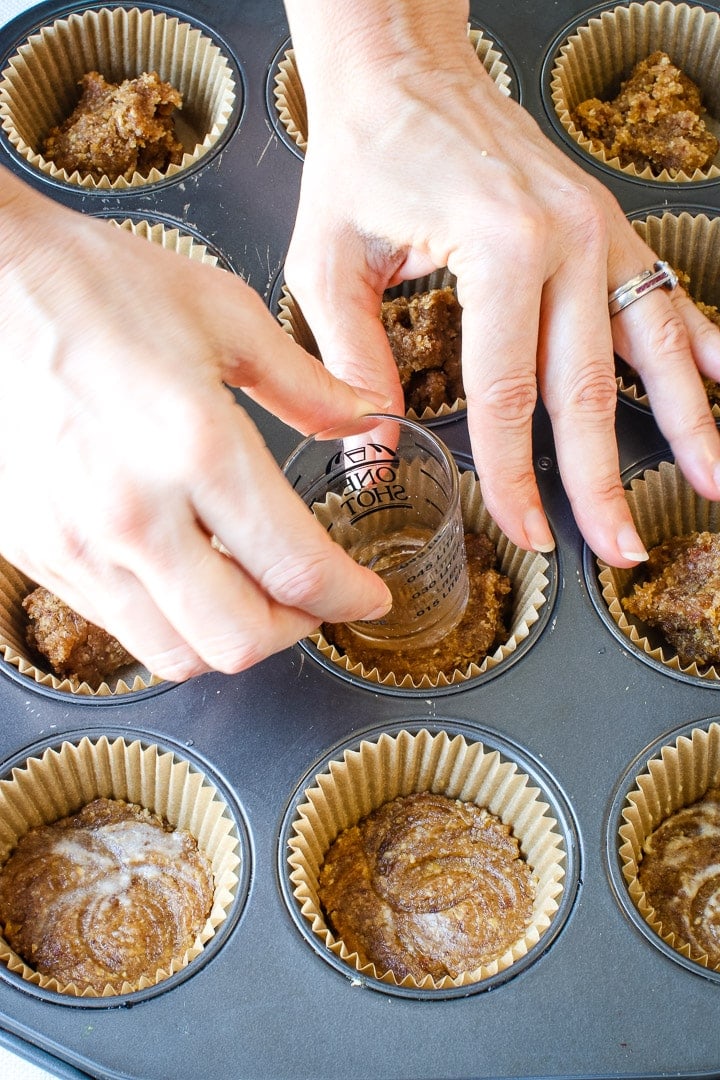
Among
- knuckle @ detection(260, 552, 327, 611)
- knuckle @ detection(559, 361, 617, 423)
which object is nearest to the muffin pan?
knuckle @ detection(559, 361, 617, 423)

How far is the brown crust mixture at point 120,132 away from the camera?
8.38 ft

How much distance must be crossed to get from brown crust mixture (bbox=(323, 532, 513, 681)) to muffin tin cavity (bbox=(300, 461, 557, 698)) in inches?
0.5

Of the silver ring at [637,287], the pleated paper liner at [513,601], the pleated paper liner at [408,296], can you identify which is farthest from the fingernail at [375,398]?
the silver ring at [637,287]

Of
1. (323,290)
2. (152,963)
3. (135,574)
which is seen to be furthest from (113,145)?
(152,963)

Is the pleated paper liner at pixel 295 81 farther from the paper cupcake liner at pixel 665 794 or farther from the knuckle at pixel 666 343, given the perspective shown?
the paper cupcake liner at pixel 665 794

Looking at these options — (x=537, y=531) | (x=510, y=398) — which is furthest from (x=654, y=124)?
(x=537, y=531)

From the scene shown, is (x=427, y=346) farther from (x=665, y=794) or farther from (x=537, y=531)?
(x=665, y=794)

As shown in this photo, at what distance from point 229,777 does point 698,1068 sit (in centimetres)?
87

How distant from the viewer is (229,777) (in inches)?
73.5

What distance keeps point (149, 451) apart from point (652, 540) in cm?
130

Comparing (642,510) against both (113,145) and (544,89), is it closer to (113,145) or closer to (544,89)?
(544,89)

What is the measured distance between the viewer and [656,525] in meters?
2.22

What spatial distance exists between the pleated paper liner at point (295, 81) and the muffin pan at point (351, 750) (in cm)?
11

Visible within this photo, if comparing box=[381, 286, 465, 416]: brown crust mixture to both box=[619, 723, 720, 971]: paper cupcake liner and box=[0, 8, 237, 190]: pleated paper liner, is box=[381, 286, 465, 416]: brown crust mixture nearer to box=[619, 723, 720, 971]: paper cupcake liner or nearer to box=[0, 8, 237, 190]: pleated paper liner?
box=[0, 8, 237, 190]: pleated paper liner
